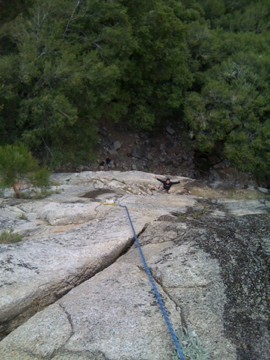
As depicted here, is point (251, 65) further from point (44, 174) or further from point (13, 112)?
point (44, 174)

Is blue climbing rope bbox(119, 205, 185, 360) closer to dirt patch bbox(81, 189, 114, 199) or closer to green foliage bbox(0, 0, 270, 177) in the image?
dirt patch bbox(81, 189, 114, 199)

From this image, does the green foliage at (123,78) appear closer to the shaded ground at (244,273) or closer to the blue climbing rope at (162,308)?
the shaded ground at (244,273)

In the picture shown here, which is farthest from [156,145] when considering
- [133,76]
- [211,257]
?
[211,257]

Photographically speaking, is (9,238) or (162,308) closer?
(162,308)

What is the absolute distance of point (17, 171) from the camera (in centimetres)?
723

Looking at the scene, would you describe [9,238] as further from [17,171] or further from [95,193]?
[95,193]

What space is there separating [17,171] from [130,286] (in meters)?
4.04

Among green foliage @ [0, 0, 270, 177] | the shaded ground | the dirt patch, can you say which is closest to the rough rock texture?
the shaded ground

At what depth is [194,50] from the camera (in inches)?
619

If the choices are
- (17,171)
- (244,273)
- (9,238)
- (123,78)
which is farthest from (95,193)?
(123,78)

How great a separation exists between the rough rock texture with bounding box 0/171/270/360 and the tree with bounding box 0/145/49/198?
4.62 ft

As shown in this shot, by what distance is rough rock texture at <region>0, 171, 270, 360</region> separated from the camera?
3295 mm

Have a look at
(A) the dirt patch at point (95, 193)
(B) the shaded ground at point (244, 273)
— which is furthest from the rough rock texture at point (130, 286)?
(A) the dirt patch at point (95, 193)

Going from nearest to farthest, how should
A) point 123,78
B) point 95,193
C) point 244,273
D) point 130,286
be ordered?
point 130,286, point 244,273, point 95,193, point 123,78
